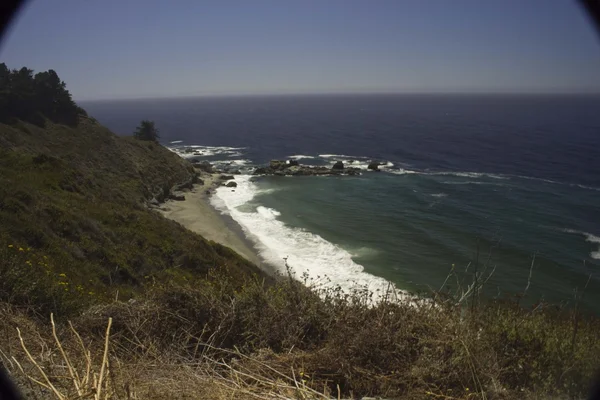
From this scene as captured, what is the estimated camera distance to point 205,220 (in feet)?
97.9

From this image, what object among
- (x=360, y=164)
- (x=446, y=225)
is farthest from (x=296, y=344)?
(x=360, y=164)

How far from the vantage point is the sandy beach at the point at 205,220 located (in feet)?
79.9

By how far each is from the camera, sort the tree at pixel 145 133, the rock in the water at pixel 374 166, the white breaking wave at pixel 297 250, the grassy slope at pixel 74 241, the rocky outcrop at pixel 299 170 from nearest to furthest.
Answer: the grassy slope at pixel 74 241
the white breaking wave at pixel 297 250
the rocky outcrop at pixel 299 170
the rock in the water at pixel 374 166
the tree at pixel 145 133

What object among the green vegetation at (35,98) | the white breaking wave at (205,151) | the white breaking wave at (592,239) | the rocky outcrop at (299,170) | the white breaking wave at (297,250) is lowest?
the white breaking wave at (592,239)

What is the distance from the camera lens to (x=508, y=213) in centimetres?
3095

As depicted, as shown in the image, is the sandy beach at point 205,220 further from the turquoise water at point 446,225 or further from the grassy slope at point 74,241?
the turquoise water at point 446,225

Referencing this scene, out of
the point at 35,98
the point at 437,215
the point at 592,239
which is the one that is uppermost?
the point at 35,98

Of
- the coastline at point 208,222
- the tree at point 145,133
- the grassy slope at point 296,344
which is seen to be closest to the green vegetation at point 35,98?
the tree at point 145,133

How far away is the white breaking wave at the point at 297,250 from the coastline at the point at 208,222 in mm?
613

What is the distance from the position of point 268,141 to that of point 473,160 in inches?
1654

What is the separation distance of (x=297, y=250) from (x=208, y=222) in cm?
922

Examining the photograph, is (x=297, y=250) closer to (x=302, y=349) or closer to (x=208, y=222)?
(x=208, y=222)

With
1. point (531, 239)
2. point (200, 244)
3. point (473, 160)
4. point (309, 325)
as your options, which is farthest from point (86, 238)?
point (473, 160)

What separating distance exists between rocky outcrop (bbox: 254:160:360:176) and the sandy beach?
38.4 feet
